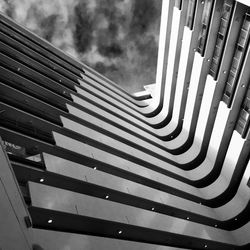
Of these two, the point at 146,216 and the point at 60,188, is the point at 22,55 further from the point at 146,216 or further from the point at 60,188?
the point at 146,216

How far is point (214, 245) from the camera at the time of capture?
51.2 ft

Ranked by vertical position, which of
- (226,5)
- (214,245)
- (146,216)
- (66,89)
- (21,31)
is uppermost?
(226,5)

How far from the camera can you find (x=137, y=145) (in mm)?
21562

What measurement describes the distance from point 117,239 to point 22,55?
13721mm

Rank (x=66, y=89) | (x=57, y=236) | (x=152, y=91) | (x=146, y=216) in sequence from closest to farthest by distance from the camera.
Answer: (x=57, y=236) < (x=146, y=216) < (x=66, y=89) < (x=152, y=91)

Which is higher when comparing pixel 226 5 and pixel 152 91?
pixel 226 5

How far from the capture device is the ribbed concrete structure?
10781 mm

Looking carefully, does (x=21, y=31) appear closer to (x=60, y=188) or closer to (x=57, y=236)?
(x=60, y=188)

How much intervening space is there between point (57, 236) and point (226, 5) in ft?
54.2

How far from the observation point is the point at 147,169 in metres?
18.9

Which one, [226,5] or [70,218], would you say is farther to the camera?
[226,5]

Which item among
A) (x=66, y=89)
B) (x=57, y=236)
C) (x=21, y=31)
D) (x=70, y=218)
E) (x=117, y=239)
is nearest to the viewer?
(x=57, y=236)

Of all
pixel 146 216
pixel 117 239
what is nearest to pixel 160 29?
pixel 146 216

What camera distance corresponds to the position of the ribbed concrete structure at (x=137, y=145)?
10781 millimetres
